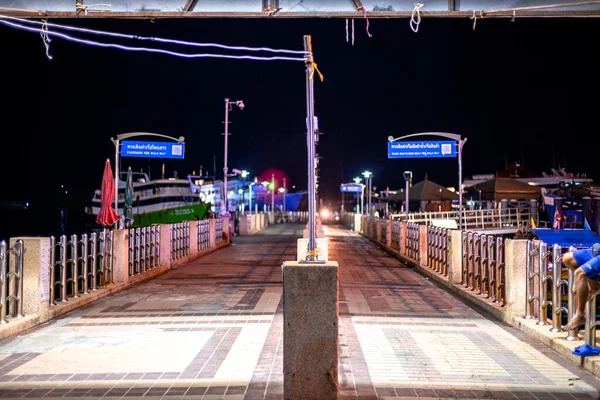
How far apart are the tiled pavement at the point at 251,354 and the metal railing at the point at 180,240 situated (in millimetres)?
6986

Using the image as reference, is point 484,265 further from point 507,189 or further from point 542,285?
point 507,189

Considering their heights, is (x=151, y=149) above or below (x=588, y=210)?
above

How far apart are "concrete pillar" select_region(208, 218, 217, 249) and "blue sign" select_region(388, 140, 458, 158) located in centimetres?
875

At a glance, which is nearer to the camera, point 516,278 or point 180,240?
point 516,278

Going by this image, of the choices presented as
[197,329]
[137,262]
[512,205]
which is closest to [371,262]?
[137,262]

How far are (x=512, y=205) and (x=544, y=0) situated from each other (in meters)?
37.0

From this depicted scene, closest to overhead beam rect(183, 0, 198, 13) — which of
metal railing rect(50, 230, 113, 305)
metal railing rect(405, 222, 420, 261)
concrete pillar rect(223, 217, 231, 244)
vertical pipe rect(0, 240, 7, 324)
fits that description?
vertical pipe rect(0, 240, 7, 324)

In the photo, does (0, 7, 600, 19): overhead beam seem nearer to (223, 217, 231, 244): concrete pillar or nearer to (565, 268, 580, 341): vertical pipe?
(565, 268, 580, 341): vertical pipe

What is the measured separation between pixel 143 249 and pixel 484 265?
9.13 m

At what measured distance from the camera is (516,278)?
910 cm

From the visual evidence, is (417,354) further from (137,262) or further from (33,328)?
(137,262)

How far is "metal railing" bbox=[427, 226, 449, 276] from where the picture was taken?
15469 millimetres

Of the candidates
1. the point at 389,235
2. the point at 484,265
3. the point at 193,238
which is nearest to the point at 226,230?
the point at 193,238

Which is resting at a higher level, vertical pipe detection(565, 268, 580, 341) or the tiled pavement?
vertical pipe detection(565, 268, 580, 341)
